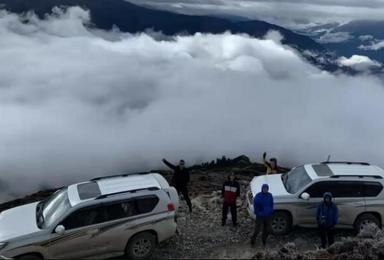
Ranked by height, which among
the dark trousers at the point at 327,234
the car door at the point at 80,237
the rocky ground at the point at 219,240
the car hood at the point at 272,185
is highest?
the car hood at the point at 272,185

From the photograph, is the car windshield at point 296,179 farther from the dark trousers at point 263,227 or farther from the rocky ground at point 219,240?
A: the dark trousers at point 263,227

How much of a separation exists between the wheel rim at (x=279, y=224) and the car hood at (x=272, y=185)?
65 centimetres

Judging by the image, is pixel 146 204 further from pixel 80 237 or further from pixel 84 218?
pixel 80 237

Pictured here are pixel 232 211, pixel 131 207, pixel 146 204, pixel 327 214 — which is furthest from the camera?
pixel 232 211

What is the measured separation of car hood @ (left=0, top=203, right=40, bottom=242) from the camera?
12.4 metres

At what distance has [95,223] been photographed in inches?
504

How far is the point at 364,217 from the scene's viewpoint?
15.1 metres

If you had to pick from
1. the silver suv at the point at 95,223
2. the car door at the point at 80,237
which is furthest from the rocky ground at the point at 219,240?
the car door at the point at 80,237

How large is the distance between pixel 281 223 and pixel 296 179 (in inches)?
54.9

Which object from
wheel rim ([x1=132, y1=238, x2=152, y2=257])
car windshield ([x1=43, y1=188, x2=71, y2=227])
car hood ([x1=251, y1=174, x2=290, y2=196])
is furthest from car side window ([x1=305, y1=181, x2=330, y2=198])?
car windshield ([x1=43, y1=188, x2=71, y2=227])

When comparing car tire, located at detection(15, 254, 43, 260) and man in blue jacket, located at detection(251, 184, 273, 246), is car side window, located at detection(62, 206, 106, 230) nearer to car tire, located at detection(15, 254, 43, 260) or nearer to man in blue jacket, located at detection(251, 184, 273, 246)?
car tire, located at detection(15, 254, 43, 260)

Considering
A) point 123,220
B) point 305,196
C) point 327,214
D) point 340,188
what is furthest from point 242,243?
point 123,220

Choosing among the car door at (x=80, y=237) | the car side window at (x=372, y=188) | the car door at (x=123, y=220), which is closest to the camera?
the car door at (x=80, y=237)

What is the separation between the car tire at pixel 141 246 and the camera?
1310cm
